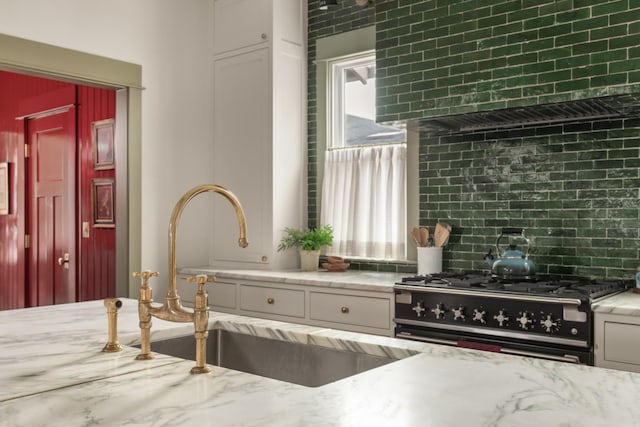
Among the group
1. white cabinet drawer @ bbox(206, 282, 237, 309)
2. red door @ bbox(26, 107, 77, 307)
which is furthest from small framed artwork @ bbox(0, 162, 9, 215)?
white cabinet drawer @ bbox(206, 282, 237, 309)

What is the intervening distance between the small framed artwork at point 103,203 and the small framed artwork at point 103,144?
130 millimetres

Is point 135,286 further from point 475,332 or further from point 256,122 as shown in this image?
point 475,332

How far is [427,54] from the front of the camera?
366 centimetres

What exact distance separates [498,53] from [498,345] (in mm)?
1562

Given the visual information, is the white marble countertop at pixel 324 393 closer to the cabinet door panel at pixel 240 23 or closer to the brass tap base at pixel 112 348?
the brass tap base at pixel 112 348

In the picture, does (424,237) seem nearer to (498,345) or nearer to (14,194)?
(498,345)

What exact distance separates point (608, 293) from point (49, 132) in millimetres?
4835

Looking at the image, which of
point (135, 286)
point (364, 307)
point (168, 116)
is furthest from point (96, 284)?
point (364, 307)

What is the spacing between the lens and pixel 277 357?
6.51 feet

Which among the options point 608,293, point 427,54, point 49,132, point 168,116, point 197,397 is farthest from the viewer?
point 49,132

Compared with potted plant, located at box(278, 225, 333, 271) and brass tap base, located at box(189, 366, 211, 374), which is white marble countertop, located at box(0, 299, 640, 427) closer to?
brass tap base, located at box(189, 366, 211, 374)

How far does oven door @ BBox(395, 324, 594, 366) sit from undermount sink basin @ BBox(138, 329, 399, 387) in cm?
146

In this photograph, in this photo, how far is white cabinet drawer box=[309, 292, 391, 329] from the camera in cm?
359

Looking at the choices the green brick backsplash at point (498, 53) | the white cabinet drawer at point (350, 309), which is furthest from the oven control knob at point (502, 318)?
the green brick backsplash at point (498, 53)
